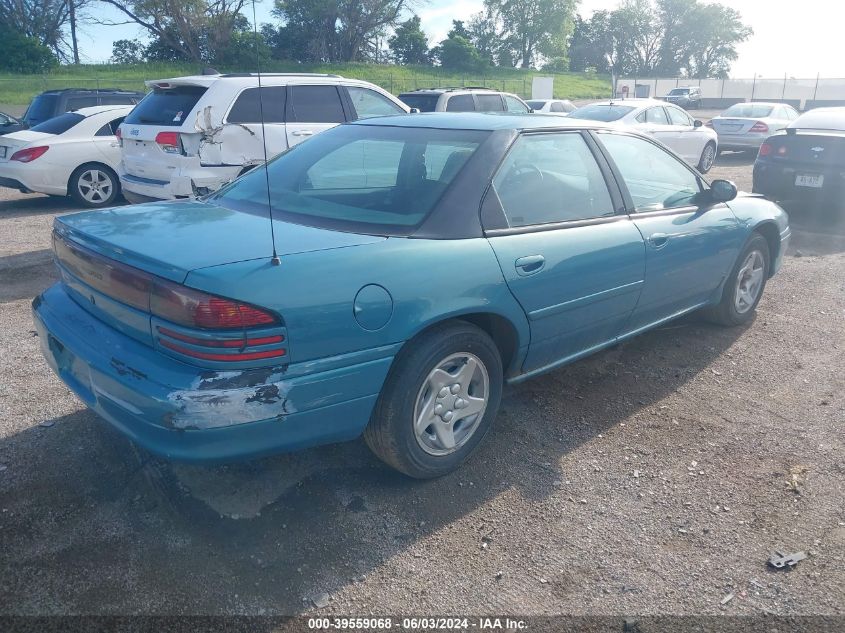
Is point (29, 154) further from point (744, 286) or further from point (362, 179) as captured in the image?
point (744, 286)

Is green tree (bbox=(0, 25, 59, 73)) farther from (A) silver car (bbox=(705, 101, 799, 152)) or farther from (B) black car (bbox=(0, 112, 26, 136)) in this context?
(A) silver car (bbox=(705, 101, 799, 152))

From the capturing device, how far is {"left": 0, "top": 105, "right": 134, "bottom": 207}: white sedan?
934cm

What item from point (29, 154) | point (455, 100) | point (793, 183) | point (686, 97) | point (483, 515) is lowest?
point (483, 515)

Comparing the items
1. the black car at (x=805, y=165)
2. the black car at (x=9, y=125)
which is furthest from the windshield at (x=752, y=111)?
the black car at (x=9, y=125)

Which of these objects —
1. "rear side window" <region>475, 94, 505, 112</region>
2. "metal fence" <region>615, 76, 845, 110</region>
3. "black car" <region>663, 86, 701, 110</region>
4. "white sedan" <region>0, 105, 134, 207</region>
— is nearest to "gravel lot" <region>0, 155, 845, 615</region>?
"white sedan" <region>0, 105, 134, 207</region>

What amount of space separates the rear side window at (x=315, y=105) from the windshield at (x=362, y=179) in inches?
153

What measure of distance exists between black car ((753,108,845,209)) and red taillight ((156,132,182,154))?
7.47 meters

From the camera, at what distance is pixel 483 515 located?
118 inches

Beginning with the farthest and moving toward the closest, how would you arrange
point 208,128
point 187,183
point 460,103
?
point 460,103, point 208,128, point 187,183

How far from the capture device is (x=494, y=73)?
205ft

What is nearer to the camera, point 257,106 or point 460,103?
point 257,106

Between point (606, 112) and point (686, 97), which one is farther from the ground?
point (686, 97)

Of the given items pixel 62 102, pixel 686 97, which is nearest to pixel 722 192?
pixel 62 102

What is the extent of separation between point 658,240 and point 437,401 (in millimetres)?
1788
